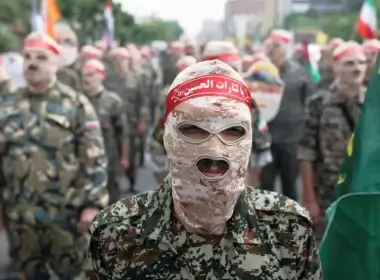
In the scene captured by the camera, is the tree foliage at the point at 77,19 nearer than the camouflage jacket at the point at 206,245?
No

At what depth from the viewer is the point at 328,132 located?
5.57 m

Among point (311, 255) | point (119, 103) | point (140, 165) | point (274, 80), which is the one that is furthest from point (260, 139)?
point (140, 165)

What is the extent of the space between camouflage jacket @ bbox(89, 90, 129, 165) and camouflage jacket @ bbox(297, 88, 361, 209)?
278 cm

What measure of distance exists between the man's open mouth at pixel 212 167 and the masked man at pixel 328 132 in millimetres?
3234

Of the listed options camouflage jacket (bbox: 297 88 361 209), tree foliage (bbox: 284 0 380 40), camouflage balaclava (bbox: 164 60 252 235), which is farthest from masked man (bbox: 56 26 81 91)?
tree foliage (bbox: 284 0 380 40)

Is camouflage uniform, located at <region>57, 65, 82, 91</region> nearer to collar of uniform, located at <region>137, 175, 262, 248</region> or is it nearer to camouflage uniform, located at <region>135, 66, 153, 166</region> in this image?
camouflage uniform, located at <region>135, 66, 153, 166</region>

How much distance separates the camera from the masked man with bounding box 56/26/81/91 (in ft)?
30.8

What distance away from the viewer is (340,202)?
311cm

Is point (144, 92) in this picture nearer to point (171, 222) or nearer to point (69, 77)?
point (69, 77)

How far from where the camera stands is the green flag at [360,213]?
2.96 metres

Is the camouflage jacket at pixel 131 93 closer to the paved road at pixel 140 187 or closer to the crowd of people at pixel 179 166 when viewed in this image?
the crowd of people at pixel 179 166

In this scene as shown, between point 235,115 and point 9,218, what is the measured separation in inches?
113

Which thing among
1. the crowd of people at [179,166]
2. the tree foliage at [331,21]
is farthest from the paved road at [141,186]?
the tree foliage at [331,21]

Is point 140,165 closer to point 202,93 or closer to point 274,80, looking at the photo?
point 274,80
